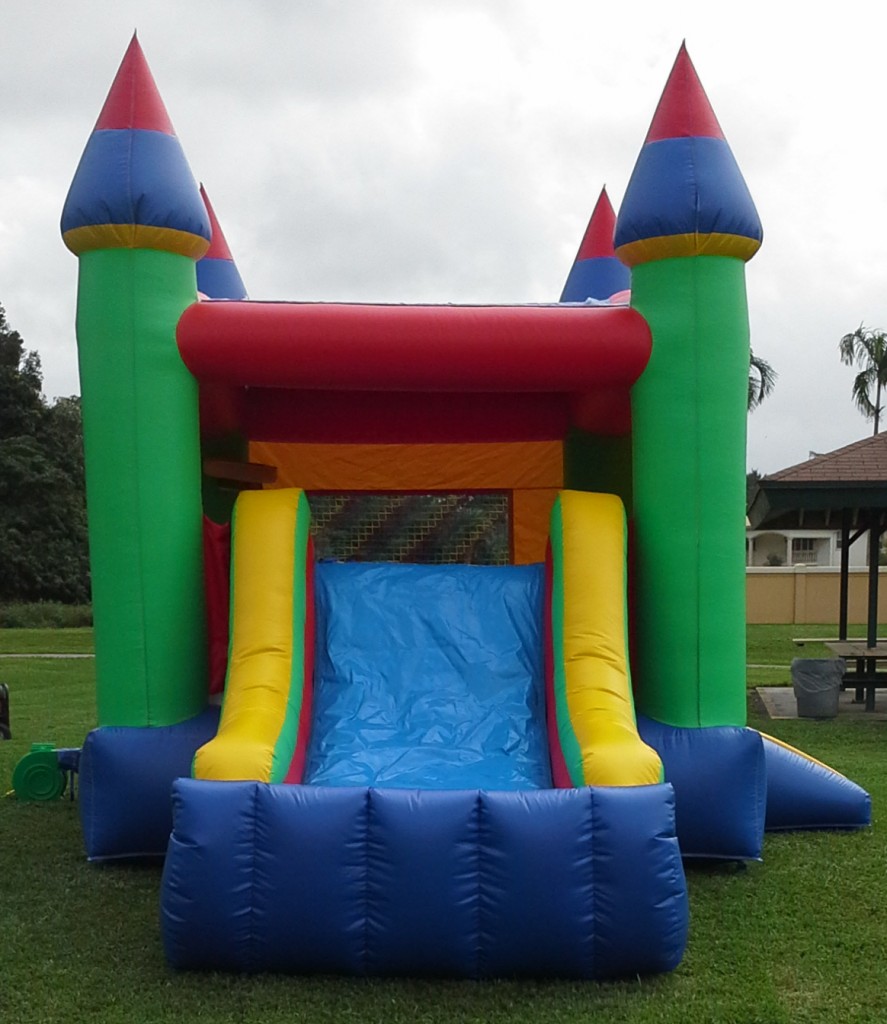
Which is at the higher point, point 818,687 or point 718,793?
point 718,793

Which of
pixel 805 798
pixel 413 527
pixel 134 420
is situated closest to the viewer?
pixel 134 420

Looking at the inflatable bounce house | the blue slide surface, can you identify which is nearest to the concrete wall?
the inflatable bounce house

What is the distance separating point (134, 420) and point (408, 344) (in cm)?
112

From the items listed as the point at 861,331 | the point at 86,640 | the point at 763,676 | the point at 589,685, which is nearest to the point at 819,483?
the point at 763,676

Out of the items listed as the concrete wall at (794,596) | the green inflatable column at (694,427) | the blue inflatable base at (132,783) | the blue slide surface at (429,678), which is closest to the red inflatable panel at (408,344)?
the green inflatable column at (694,427)

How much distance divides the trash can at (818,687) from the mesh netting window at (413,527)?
139 inches

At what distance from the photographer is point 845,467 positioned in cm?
951

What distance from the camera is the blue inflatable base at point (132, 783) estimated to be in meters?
4.47

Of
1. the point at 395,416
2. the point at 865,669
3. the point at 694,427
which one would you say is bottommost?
the point at 865,669

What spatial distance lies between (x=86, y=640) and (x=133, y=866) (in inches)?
540

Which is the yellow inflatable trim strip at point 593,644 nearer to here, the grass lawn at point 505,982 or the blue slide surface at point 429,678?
the blue slide surface at point 429,678

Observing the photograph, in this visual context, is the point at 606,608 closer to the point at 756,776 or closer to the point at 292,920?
the point at 756,776

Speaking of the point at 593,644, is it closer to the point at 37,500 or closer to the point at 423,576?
the point at 423,576

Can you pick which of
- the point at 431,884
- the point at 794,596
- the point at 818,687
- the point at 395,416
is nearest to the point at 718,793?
the point at 431,884
